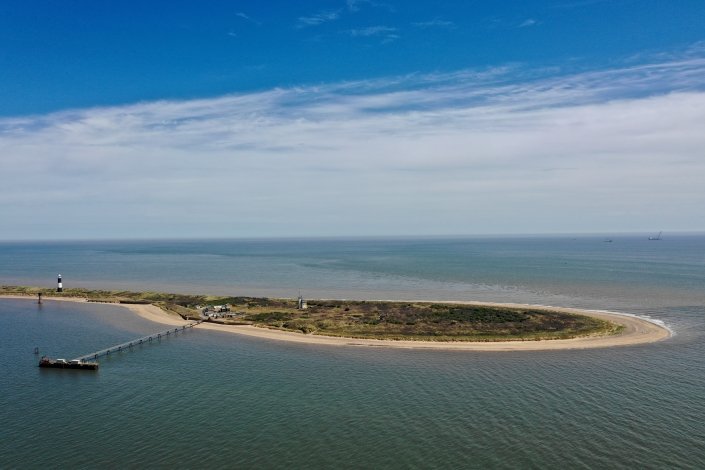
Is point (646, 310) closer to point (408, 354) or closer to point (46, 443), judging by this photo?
point (408, 354)

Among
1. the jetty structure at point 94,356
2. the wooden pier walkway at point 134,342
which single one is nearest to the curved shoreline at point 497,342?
the wooden pier walkway at point 134,342

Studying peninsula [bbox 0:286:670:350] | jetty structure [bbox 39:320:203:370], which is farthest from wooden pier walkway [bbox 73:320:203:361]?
peninsula [bbox 0:286:670:350]

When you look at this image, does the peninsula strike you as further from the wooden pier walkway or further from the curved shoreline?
the wooden pier walkway

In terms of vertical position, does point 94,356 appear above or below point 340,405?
above

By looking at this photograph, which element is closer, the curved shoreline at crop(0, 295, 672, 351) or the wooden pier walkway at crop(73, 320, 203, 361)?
the wooden pier walkway at crop(73, 320, 203, 361)

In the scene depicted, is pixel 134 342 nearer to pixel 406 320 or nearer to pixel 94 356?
pixel 94 356

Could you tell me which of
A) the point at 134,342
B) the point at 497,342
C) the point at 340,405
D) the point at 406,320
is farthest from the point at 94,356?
the point at 497,342

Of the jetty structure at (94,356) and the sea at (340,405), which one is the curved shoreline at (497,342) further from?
the jetty structure at (94,356)
